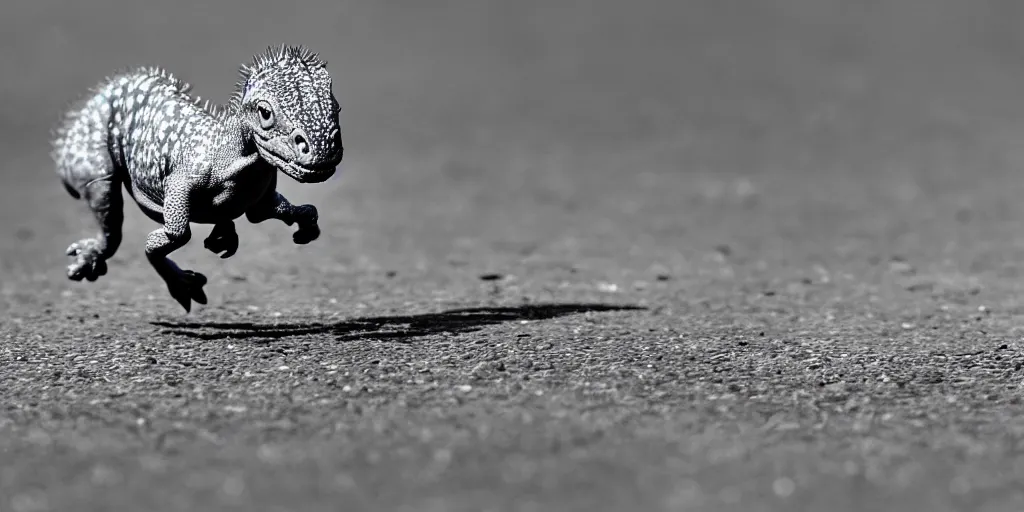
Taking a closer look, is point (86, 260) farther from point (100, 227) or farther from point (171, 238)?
point (171, 238)

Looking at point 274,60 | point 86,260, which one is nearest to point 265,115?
point 274,60

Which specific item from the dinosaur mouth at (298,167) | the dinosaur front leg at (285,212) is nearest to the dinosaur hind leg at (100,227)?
the dinosaur front leg at (285,212)

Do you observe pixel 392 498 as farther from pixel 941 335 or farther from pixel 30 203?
pixel 30 203

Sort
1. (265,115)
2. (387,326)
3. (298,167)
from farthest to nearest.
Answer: (387,326) < (265,115) < (298,167)

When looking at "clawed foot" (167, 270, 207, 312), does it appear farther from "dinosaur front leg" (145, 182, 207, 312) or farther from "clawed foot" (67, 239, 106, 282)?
"clawed foot" (67, 239, 106, 282)

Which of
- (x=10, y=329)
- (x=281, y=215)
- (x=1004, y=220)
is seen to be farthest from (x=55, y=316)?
(x=1004, y=220)

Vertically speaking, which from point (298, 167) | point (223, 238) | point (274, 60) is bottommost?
point (223, 238)

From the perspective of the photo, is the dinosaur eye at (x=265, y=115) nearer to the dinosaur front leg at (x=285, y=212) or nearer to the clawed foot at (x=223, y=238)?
the dinosaur front leg at (x=285, y=212)
